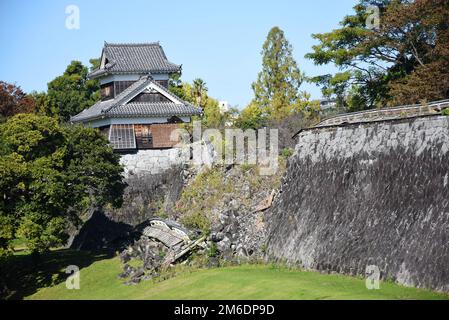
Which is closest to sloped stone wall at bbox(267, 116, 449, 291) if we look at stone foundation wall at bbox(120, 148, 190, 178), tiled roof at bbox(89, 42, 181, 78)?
stone foundation wall at bbox(120, 148, 190, 178)

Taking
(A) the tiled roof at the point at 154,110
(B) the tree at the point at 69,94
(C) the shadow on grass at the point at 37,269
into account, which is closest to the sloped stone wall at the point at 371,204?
(C) the shadow on grass at the point at 37,269

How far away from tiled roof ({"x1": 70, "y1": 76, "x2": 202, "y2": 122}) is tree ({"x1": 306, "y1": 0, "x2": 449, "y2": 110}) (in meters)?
10.2

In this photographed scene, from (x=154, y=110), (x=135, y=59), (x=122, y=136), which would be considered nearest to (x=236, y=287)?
(x=122, y=136)

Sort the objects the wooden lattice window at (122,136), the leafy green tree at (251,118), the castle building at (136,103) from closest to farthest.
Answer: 1. the wooden lattice window at (122,136)
2. the castle building at (136,103)
3. the leafy green tree at (251,118)

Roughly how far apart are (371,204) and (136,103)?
2916 centimetres

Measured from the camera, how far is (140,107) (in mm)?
55031

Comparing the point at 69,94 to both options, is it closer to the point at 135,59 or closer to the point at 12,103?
the point at 12,103

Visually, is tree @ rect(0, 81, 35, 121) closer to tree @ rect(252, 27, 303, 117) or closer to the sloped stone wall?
tree @ rect(252, 27, 303, 117)

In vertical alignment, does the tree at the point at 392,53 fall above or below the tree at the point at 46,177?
above

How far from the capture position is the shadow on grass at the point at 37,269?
130 feet

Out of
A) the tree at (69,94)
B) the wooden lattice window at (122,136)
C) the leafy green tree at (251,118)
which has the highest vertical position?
the tree at (69,94)

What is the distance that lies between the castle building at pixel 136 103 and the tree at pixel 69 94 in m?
15.0

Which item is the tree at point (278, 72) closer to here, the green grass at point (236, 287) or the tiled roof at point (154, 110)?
the tiled roof at point (154, 110)
